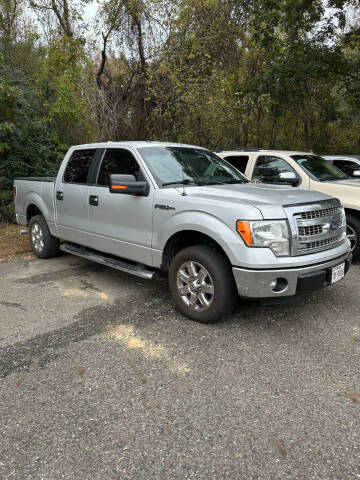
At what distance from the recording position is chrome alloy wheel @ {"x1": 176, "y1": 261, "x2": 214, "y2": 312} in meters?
3.75

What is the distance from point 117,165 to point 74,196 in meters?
1.00

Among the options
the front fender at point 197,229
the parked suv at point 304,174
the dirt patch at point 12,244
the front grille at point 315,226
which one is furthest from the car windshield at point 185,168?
the dirt patch at point 12,244

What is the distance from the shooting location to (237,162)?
24.5 ft

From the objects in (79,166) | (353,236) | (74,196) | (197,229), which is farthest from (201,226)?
(353,236)

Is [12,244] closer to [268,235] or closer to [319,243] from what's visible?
[268,235]

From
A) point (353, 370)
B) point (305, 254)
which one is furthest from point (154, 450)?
point (305, 254)

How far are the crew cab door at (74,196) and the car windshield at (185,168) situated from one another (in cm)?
117

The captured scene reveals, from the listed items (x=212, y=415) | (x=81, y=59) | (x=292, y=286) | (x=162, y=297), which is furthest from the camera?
(x=81, y=59)

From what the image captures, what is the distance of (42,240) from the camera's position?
6.44 meters

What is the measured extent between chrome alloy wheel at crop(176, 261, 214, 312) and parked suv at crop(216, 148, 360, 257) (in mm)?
2796

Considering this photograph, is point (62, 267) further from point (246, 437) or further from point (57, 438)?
point (246, 437)

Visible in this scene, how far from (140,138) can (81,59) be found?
3.84 meters

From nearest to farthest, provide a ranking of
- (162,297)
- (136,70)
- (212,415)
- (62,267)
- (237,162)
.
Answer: (212,415) → (162,297) → (62,267) → (237,162) → (136,70)

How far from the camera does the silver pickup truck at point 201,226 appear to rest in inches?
135
